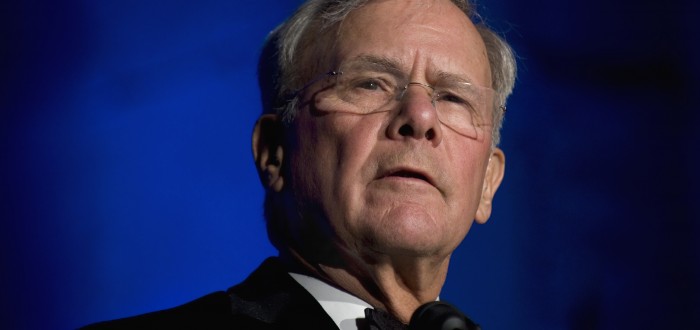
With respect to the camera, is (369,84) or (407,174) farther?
(369,84)

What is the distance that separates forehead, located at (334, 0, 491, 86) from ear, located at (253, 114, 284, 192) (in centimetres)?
23

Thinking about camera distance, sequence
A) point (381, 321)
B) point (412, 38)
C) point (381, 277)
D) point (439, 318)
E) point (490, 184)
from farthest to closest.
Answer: point (490, 184), point (412, 38), point (381, 277), point (381, 321), point (439, 318)

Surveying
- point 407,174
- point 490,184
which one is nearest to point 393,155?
point 407,174

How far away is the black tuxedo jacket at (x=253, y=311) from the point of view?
1.79 meters

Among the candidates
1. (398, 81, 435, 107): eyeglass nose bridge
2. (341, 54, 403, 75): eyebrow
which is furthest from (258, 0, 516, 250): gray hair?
(398, 81, 435, 107): eyeglass nose bridge

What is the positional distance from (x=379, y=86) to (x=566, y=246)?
1.14 metres

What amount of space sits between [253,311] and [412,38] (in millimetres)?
700

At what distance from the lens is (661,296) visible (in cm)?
281

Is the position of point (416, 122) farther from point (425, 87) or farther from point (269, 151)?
point (269, 151)

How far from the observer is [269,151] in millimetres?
2104

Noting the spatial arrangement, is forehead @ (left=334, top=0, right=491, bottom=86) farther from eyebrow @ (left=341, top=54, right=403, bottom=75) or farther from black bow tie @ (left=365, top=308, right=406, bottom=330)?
black bow tie @ (left=365, top=308, right=406, bottom=330)

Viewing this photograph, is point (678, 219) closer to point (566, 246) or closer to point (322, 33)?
point (566, 246)

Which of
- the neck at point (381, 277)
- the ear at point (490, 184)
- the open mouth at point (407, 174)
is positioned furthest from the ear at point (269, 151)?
the ear at point (490, 184)

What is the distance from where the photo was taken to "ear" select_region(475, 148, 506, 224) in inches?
86.9
